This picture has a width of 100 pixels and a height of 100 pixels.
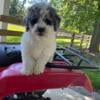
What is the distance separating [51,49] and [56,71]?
24 centimetres

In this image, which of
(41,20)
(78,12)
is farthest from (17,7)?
(41,20)

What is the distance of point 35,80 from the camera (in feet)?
9.82

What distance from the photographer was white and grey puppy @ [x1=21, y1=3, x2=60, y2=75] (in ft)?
9.27

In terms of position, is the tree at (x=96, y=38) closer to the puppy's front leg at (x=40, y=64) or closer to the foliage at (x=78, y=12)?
the foliage at (x=78, y=12)

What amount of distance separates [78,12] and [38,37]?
12.9m

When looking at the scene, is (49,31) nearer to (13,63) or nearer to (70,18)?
(13,63)

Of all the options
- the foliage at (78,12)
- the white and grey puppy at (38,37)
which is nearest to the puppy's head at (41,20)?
the white and grey puppy at (38,37)

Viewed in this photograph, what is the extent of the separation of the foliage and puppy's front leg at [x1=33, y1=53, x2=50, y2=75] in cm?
1192

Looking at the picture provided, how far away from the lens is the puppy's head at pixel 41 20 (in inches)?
110

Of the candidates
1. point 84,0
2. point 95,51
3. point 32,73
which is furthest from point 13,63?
point 84,0

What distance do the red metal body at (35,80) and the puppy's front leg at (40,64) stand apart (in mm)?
43

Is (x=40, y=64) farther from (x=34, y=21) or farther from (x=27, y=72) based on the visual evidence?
(x=34, y=21)

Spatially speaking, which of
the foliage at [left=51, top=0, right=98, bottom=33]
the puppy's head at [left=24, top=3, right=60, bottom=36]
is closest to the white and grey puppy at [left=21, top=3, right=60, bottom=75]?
the puppy's head at [left=24, top=3, right=60, bottom=36]

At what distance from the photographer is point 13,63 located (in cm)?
336
